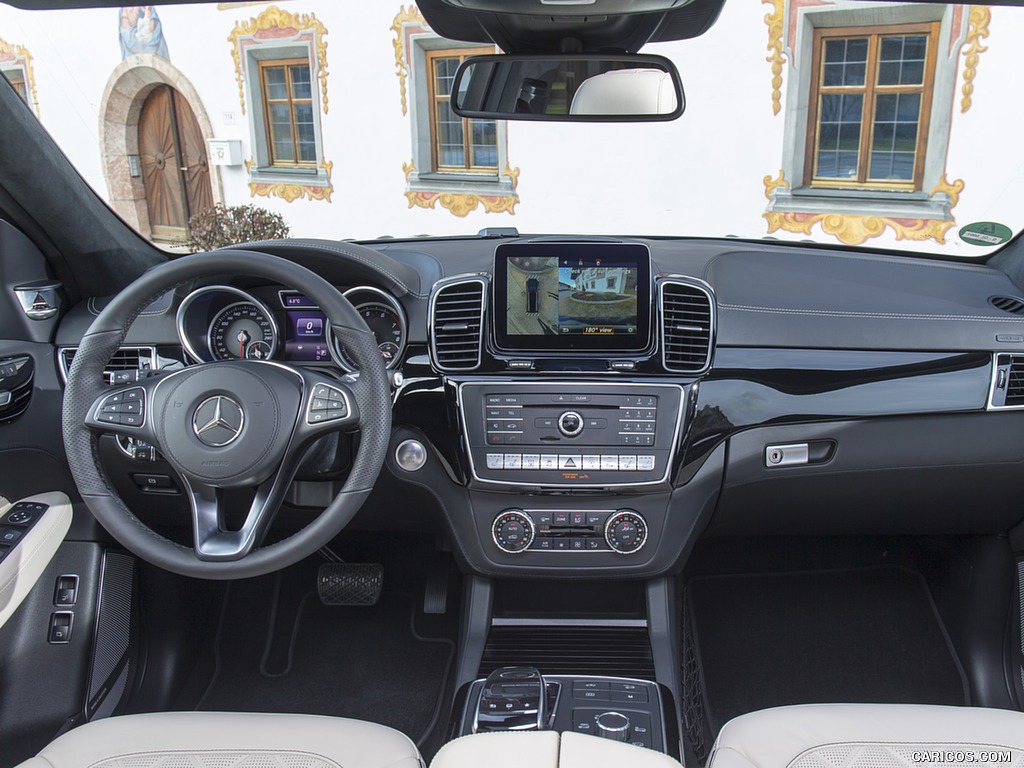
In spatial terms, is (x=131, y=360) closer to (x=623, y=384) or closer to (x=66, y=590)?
(x=66, y=590)

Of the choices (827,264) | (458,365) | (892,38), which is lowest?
(458,365)

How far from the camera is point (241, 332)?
1915mm

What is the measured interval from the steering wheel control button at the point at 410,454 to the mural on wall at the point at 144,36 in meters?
9.78

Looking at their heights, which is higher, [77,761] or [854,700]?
[77,761]

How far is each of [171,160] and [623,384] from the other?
35.1ft

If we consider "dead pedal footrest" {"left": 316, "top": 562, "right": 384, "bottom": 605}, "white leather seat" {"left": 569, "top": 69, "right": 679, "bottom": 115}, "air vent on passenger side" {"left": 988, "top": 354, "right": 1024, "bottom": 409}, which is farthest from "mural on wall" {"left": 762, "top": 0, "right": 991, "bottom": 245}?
"dead pedal footrest" {"left": 316, "top": 562, "right": 384, "bottom": 605}

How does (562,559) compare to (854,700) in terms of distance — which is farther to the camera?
(854,700)

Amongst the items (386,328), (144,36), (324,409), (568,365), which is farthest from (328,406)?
(144,36)

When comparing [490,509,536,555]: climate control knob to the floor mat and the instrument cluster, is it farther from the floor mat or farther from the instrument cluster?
the floor mat

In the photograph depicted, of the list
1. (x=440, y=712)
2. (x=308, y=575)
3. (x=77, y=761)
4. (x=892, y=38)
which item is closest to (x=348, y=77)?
(x=892, y=38)

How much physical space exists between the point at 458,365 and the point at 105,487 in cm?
78

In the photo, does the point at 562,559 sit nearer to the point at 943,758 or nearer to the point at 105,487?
the point at 943,758

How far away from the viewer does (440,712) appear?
7.64 feet

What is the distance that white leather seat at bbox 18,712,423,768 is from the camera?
4.40 feet
